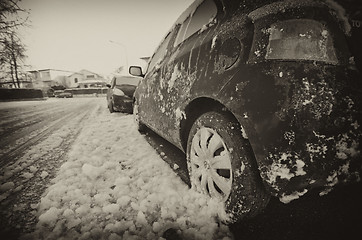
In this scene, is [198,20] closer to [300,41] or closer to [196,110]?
[196,110]

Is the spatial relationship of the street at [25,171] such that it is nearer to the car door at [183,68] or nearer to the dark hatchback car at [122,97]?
the car door at [183,68]

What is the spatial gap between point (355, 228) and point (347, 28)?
4.14 ft

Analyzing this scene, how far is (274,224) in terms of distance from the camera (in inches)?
57.9

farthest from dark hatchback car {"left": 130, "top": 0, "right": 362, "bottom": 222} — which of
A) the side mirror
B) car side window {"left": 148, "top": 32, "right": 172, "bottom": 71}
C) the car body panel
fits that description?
the side mirror

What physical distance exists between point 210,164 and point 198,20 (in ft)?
4.40

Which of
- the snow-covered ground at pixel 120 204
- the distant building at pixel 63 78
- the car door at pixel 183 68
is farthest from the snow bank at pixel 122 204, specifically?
the distant building at pixel 63 78

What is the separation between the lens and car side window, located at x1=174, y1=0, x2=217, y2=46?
172 centimetres

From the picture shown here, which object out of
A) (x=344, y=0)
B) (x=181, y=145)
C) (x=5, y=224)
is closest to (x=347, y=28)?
(x=344, y=0)

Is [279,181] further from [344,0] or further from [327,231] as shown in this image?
[344,0]

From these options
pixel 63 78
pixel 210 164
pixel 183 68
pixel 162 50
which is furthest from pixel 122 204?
pixel 63 78

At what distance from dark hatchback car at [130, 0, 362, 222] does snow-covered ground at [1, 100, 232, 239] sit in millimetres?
343

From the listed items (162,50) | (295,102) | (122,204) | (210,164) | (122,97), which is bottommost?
(122,204)

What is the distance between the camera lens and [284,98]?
104cm

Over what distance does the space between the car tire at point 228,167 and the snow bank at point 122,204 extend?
0.46ft
